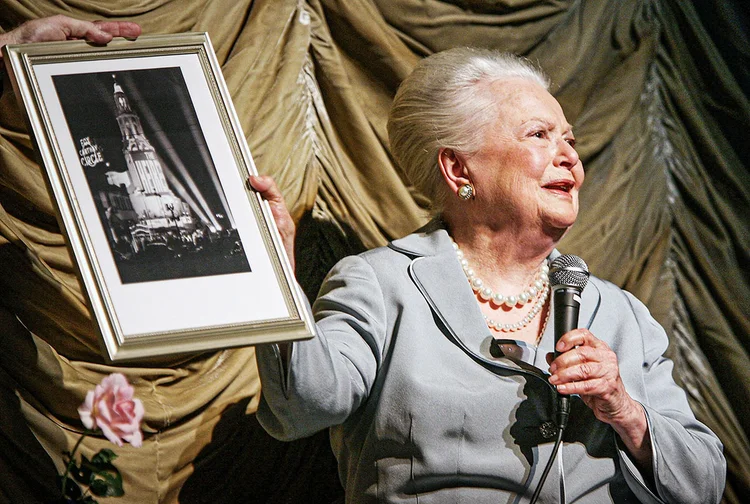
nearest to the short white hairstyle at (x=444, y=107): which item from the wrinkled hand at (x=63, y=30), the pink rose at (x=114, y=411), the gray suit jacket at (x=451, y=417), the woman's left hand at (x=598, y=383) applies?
the gray suit jacket at (x=451, y=417)

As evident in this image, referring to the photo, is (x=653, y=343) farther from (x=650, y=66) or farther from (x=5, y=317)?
(x=5, y=317)

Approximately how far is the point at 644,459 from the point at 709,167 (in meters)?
1.08

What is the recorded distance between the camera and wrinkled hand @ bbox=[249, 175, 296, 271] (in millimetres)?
1519

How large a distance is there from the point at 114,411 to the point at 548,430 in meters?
0.74

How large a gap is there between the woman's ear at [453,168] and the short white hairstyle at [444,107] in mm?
15

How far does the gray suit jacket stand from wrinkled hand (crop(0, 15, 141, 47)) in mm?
579

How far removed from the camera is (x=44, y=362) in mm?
1781

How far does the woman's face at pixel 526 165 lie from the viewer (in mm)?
1865

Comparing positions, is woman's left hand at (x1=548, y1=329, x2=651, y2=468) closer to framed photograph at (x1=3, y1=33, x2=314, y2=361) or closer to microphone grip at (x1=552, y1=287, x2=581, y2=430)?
microphone grip at (x1=552, y1=287, x2=581, y2=430)

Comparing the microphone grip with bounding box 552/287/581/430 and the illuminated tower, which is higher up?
the illuminated tower

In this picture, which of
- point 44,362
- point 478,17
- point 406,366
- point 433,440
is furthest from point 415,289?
point 478,17

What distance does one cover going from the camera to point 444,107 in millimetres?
1971

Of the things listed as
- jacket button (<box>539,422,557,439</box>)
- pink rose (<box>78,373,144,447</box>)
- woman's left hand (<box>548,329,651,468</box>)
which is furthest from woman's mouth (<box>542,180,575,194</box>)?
pink rose (<box>78,373,144,447</box>)

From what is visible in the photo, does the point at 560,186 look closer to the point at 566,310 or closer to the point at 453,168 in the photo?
the point at 453,168
